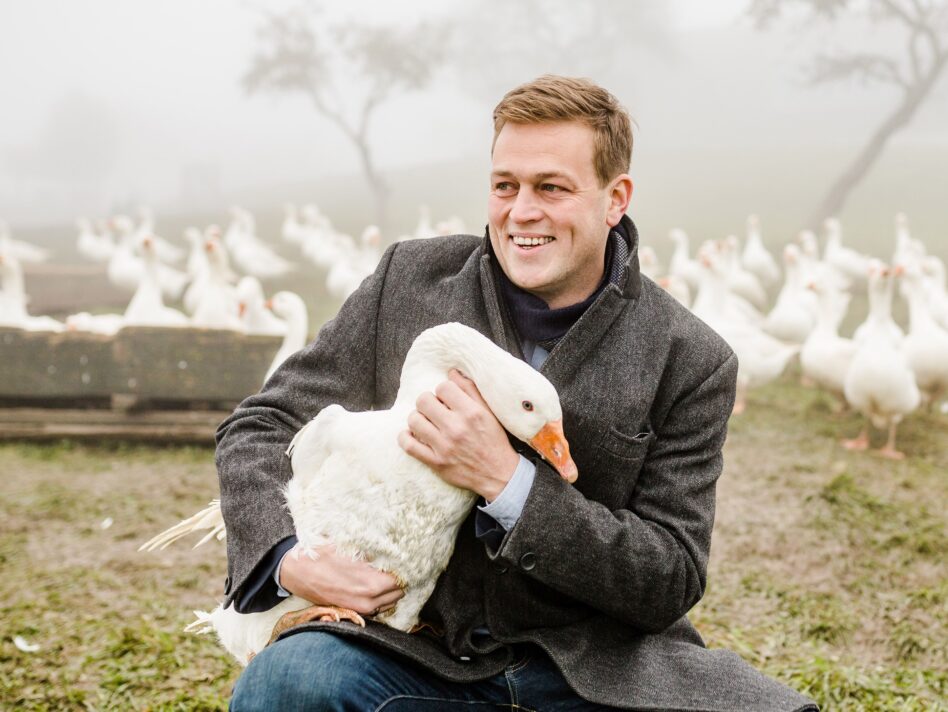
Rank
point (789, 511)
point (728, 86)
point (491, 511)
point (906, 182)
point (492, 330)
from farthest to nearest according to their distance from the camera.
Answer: point (728, 86)
point (906, 182)
point (789, 511)
point (492, 330)
point (491, 511)

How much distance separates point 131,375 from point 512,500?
556cm

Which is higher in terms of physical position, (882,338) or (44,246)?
(882,338)

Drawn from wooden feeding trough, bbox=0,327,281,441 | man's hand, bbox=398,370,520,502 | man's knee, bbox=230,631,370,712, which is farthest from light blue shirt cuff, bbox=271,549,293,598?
wooden feeding trough, bbox=0,327,281,441

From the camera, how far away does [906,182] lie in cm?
2677

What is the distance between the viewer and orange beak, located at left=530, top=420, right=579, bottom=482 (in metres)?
1.78

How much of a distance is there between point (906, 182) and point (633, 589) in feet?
95.1

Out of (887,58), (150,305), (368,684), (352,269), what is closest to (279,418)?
(368,684)

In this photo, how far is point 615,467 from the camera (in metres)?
1.97

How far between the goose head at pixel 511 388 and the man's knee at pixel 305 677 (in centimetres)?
57

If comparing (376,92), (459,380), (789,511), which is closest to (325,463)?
(459,380)

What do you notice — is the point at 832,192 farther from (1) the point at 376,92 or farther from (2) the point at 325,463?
(2) the point at 325,463

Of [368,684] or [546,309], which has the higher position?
[546,309]

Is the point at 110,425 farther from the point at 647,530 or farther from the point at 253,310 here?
the point at 647,530

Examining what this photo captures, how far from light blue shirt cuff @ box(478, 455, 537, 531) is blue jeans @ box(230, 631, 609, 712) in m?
0.40
